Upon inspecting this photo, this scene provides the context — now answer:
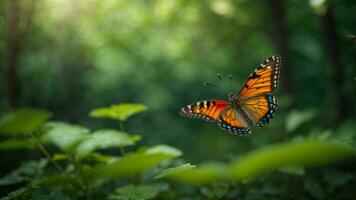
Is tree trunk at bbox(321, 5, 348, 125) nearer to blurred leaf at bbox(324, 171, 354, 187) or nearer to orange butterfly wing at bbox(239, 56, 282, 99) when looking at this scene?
orange butterfly wing at bbox(239, 56, 282, 99)

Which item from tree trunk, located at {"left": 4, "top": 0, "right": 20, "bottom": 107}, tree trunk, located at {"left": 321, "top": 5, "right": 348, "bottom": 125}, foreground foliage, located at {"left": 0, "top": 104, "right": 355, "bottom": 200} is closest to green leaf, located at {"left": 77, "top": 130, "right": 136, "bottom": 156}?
foreground foliage, located at {"left": 0, "top": 104, "right": 355, "bottom": 200}

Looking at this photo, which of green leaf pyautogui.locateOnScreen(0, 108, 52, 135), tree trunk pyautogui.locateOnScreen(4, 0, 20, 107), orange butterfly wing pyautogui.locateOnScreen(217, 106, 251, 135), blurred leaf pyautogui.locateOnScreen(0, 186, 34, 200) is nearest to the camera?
green leaf pyautogui.locateOnScreen(0, 108, 52, 135)

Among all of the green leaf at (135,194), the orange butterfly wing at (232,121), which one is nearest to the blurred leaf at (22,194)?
the green leaf at (135,194)

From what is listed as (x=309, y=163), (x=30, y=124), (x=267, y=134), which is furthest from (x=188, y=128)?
(x=309, y=163)

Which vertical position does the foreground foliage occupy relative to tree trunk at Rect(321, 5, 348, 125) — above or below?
below

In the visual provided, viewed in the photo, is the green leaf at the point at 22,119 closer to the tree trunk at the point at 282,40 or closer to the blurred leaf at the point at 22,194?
the blurred leaf at the point at 22,194
